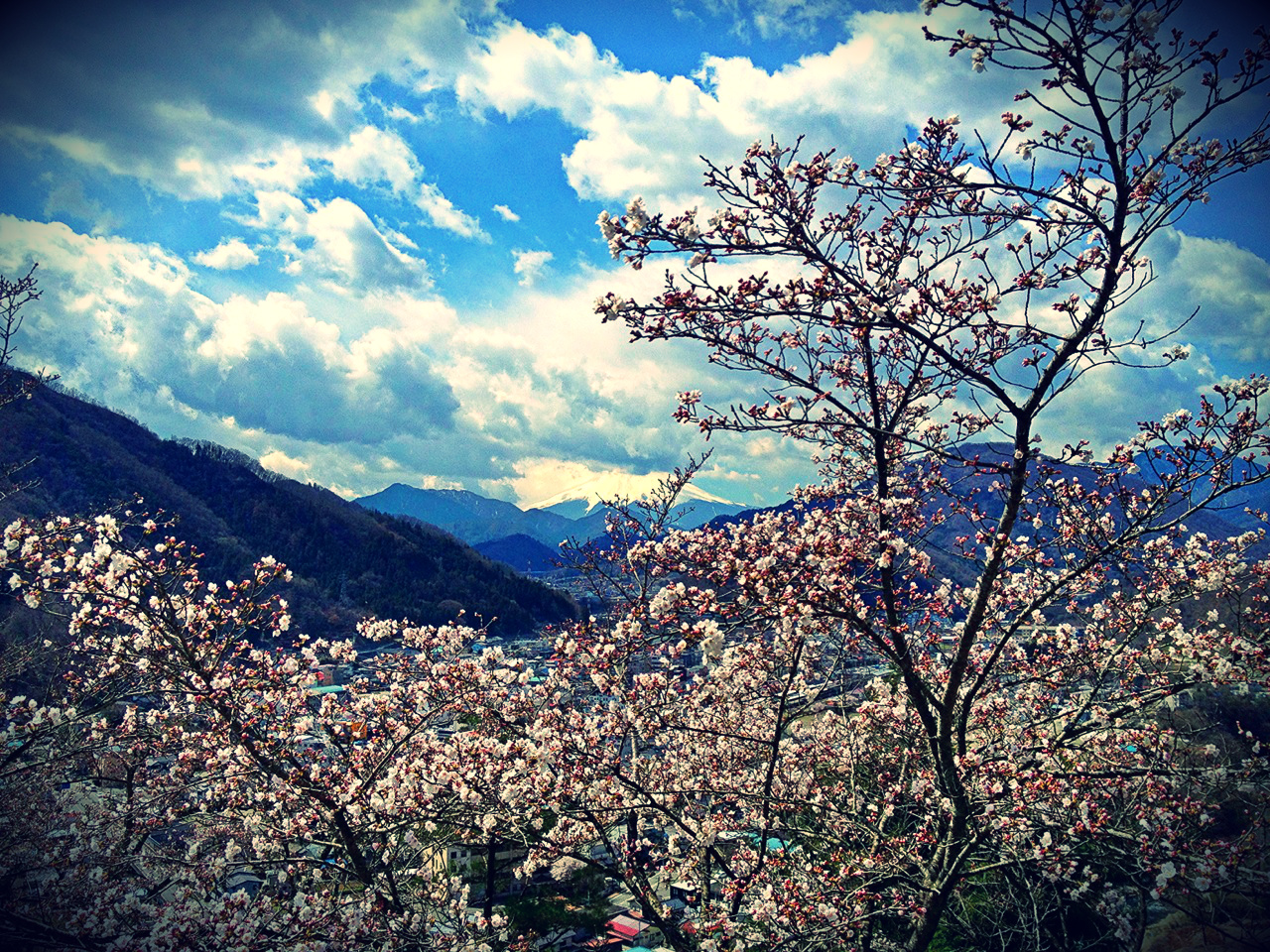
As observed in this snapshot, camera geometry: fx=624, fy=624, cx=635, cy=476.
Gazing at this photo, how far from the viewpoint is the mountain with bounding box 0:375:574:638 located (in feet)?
426

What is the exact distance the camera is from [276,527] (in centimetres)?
16012

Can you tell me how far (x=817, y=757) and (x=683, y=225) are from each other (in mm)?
13004

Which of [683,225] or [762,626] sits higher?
[683,225]

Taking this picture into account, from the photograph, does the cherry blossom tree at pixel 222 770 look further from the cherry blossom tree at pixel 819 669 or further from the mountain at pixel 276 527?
the mountain at pixel 276 527

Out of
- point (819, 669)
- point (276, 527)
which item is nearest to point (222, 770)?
point (819, 669)

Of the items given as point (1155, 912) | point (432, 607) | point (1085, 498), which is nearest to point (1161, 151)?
point (1085, 498)

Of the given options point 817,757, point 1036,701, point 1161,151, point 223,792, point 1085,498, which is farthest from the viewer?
point 817,757

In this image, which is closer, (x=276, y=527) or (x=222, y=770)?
(x=222, y=770)

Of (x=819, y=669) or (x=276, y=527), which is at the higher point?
(x=819, y=669)

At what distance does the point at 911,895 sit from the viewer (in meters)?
6.45

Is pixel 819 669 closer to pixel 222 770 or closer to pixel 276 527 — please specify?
pixel 222 770

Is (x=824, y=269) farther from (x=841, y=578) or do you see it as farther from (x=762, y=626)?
(x=762, y=626)

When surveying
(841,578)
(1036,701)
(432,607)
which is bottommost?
(432,607)

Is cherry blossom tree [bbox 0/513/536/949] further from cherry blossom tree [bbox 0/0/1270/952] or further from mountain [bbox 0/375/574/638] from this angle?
mountain [bbox 0/375/574/638]
